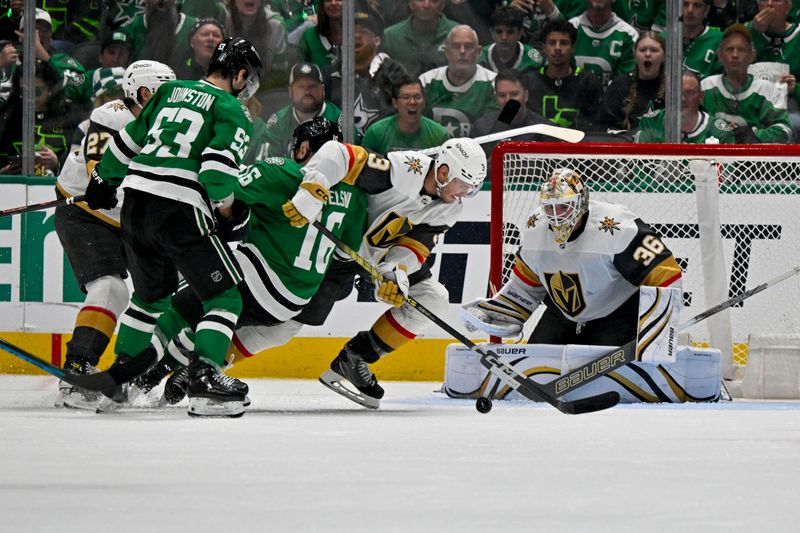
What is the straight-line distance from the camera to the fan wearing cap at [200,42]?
585 centimetres

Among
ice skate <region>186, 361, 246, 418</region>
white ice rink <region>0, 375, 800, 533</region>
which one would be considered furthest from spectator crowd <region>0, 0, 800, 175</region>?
ice skate <region>186, 361, 246, 418</region>

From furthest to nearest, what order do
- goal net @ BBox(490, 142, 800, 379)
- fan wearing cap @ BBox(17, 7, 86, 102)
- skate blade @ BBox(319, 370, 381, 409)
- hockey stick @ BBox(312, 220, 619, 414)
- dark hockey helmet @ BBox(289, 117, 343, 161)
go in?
1. fan wearing cap @ BBox(17, 7, 86, 102)
2. goal net @ BBox(490, 142, 800, 379)
3. dark hockey helmet @ BBox(289, 117, 343, 161)
4. skate blade @ BBox(319, 370, 381, 409)
5. hockey stick @ BBox(312, 220, 619, 414)

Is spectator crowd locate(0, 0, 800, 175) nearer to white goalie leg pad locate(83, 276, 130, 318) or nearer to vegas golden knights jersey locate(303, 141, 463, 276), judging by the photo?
vegas golden knights jersey locate(303, 141, 463, 276)

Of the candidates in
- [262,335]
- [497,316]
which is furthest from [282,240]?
[497,316]

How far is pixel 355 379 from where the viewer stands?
14.8 ft

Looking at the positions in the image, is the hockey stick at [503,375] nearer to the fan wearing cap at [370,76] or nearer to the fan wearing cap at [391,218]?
the fan wearing cap at [391,218]

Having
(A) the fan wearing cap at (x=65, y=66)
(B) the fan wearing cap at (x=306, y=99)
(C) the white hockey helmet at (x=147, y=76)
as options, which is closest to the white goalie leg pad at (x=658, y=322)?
(C) the white hockey helmet at (x=147, y=76)

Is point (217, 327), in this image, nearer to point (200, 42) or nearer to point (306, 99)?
point (306, 99)

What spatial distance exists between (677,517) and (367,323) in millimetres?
3716

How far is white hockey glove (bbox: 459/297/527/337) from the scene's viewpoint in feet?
15.7

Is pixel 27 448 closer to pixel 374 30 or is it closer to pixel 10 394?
pixel 10 394

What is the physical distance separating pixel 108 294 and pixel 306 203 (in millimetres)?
790

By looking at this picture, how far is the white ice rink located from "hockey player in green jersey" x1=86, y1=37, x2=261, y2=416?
0.68ft

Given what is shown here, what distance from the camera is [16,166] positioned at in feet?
19.1
